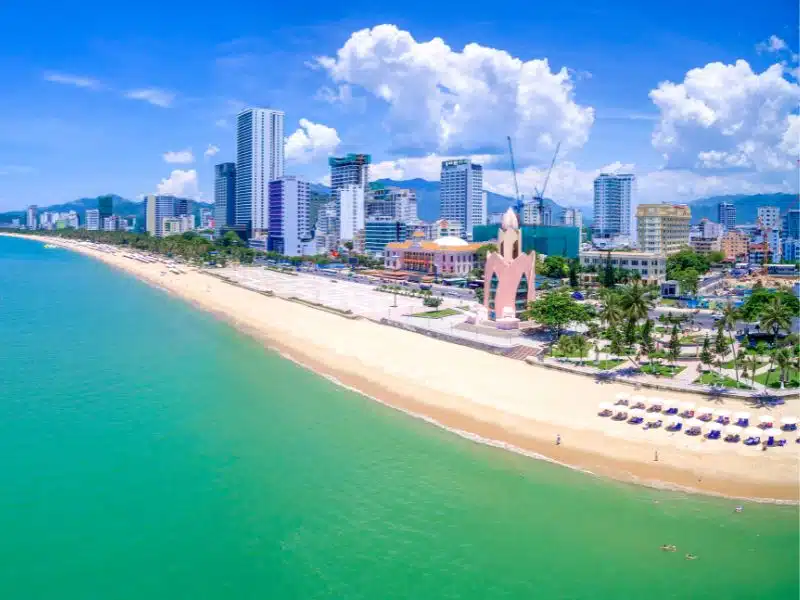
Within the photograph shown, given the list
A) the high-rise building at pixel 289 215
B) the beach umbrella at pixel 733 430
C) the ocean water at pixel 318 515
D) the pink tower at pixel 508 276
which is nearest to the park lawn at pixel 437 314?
the pink tower at pixel 508 276

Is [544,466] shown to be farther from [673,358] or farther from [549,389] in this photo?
[673,358]

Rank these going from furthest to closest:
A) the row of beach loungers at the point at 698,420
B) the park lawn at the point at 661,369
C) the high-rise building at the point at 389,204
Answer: the high-rise building at the point at 389,204 → the park lawn at the point at 661,369 → the row of beach loungers at the point at 698,420

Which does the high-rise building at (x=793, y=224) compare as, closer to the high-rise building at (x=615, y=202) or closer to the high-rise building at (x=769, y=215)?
the high-rise building at (x=769, y=215)

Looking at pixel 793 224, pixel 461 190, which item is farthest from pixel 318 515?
pixel 793 224

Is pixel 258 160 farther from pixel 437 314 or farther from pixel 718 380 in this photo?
pixel 718 380

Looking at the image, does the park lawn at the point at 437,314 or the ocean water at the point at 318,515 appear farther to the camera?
the park lawn at the point at 437,314

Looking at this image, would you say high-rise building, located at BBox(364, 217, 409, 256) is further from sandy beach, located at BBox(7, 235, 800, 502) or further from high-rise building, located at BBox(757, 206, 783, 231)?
high-rise building, located at BBox(757, 206, 783, 231)

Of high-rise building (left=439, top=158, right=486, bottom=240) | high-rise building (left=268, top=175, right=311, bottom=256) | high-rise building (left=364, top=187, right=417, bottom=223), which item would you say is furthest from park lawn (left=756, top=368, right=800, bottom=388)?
high-rise building (left=439, top=158, right=486, bottom=240)
